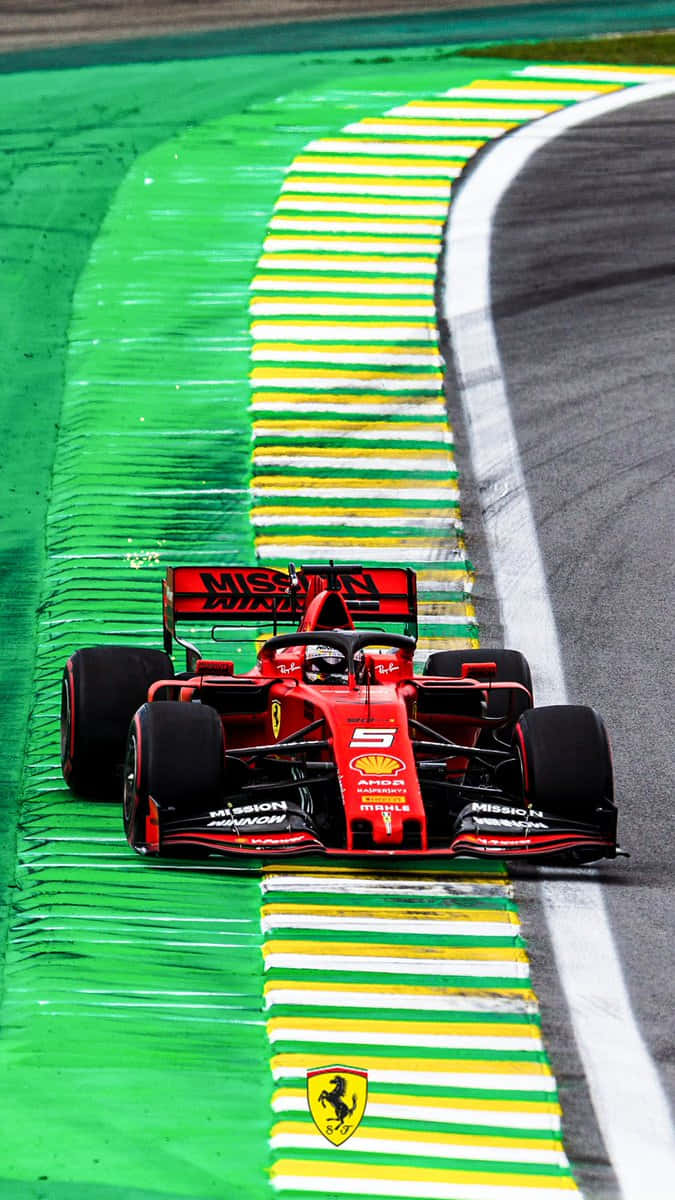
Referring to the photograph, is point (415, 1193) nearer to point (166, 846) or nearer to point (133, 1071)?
point (133, 1071)

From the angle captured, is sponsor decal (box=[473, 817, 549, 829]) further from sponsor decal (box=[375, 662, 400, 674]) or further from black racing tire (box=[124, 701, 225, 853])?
sponsor decal (box=[375, 662, 400, 674])

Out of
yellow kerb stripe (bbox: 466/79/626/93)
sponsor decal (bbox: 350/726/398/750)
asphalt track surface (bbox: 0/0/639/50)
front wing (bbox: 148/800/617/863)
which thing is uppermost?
asphalt track surface (bbox: 0/0/639/50)

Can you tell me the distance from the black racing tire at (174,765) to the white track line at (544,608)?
2018mm

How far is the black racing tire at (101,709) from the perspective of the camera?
12.5 meters

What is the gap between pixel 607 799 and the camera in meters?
11.5

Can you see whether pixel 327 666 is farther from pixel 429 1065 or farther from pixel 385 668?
pixel 429 1065

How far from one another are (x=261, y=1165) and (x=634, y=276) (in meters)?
16.1

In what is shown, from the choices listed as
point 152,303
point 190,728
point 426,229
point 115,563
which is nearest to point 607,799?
point 190,728

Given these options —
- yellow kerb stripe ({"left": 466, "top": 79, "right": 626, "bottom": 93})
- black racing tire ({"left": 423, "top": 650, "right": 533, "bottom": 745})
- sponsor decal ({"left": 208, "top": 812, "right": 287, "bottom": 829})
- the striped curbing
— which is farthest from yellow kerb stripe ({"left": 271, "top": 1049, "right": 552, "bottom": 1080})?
yellow kerb stripe ({"left": 466, "top": 79, "right": 626, "bottom": 93})

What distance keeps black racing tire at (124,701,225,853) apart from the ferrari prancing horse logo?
2133 millimetres

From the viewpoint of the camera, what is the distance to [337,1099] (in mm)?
9328

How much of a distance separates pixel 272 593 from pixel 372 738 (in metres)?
2.42

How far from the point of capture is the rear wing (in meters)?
13.6

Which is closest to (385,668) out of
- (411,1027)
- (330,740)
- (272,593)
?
(330,740)
